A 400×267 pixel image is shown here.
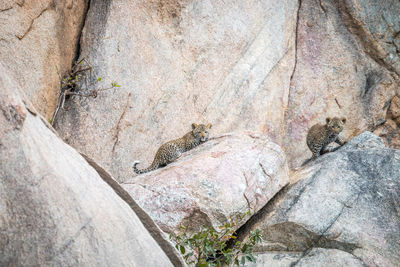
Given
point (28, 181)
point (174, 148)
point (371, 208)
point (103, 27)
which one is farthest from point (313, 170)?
point (28, 181)

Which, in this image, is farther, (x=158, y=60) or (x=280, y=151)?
(x=158, y=60)

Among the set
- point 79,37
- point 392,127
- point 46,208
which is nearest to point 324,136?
point 392,127

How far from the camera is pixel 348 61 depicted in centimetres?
1546

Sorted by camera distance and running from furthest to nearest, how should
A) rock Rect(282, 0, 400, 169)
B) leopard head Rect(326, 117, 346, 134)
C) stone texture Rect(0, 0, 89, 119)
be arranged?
rock Rect(282, 0, 400, 169)
leopard head Rect(326, 117, 346, 134)
stone texture Rect(0, 0, 89, 119)

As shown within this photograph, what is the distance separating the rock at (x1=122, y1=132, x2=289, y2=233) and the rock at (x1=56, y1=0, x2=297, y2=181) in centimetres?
213

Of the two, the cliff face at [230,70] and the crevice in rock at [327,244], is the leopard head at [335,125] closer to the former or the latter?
the cliff face at [230,70]

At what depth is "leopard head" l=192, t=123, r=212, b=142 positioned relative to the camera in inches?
463

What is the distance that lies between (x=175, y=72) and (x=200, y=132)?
185 cm

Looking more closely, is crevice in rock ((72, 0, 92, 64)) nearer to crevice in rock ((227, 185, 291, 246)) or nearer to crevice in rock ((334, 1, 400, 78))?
crevice in rock ((227, 185, 291, 246))

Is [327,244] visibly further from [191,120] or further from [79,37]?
[79,37]

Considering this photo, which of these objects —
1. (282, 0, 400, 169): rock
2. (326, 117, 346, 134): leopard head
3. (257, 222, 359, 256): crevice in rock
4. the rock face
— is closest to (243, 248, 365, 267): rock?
the rock face

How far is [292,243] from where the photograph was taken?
8555 millimetres

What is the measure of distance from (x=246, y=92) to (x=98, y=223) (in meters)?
9.59

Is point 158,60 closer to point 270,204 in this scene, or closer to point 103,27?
point 103,27
